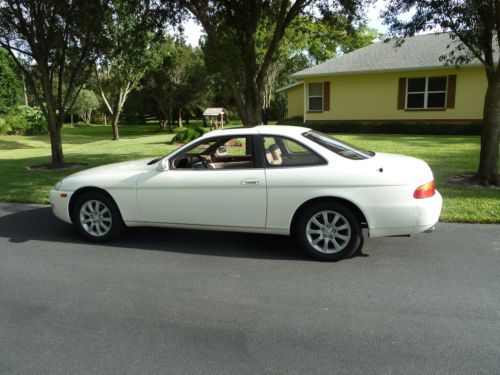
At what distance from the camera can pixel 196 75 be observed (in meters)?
35.4

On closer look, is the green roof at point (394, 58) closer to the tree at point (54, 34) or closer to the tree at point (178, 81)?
the tree at point (178, 81)

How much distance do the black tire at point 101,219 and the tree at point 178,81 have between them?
2826 centimetres

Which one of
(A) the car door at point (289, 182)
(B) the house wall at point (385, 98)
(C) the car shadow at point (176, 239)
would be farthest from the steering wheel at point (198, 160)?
(B) the house wall at point (385, 98)

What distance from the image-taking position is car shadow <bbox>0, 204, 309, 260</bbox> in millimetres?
5352

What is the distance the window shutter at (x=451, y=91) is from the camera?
21203mm

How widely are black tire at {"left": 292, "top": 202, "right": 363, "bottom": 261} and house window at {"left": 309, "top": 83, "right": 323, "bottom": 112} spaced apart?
20.8 metres

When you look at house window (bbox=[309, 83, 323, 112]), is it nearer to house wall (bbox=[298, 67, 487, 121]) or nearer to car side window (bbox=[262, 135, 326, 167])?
house wall (bbox=[298, 67, 487, 121])

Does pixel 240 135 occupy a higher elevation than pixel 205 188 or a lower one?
higher

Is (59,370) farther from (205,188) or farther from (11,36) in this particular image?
(11,36)

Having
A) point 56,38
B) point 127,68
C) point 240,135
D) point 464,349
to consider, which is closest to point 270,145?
point 240,135

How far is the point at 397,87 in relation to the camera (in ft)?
74.5

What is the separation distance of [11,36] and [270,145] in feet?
34.1

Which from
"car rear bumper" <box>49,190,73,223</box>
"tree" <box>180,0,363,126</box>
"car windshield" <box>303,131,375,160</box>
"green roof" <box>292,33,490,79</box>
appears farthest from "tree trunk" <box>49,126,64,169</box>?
"green roof" <box>292,33,490,79</box>

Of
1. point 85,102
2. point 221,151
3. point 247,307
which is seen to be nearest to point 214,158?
point 221,151
